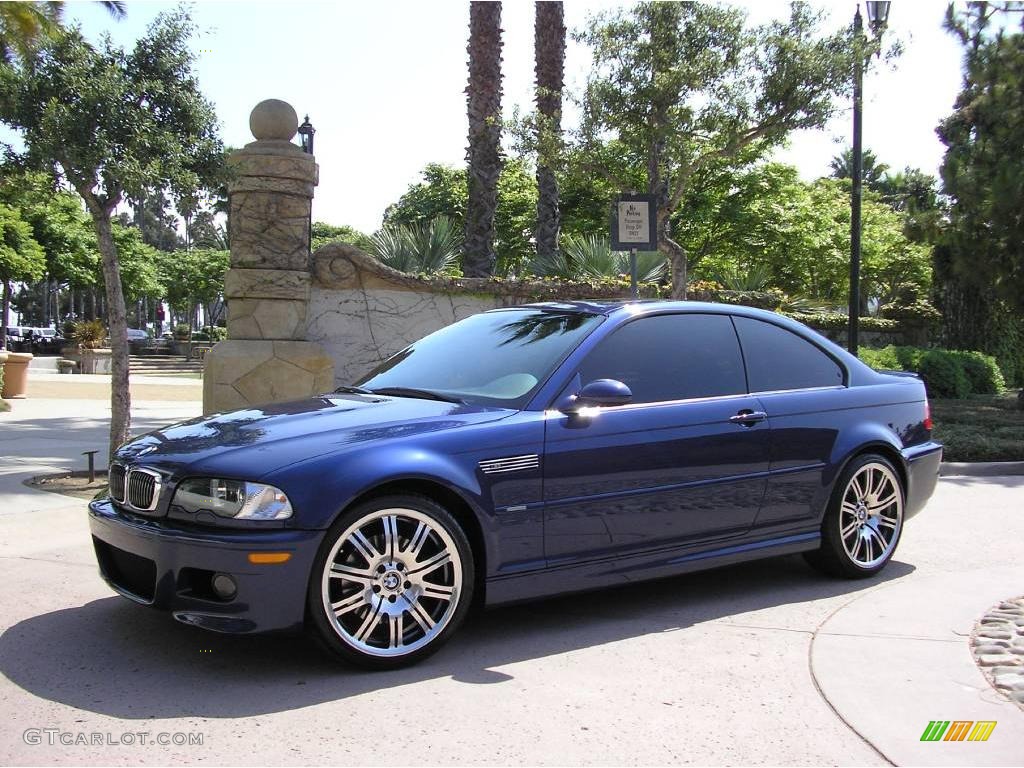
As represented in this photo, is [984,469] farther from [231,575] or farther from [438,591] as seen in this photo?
[231,575]

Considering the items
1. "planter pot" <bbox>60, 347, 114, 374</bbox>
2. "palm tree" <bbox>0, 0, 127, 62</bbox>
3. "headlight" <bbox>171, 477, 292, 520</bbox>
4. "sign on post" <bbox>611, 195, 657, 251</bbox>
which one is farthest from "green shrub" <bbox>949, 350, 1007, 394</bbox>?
"planter pot" <bbox>60, 347, 114, 374</bbox>

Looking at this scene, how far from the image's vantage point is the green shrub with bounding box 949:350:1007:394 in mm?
19766

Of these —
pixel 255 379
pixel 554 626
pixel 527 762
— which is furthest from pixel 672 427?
pixel 255 379

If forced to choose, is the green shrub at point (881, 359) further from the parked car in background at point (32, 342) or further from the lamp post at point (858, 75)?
the parked car in background at point (32, 342)

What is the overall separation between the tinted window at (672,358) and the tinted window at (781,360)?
3.6 inches

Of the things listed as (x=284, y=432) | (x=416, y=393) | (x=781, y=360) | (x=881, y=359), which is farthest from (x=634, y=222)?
(x=881, y=359)

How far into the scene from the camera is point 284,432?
4.33 m

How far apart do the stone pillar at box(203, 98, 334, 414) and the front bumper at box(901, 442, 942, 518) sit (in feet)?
21.4

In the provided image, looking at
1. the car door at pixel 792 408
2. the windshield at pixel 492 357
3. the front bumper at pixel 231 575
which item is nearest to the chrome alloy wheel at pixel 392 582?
the front bumper at pixel 231 575

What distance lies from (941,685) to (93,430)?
38.3 ft

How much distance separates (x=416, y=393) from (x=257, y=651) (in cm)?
145

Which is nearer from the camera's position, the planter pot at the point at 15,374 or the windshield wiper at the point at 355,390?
the windshield wiper at the point at 355,390

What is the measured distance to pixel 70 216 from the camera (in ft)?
156

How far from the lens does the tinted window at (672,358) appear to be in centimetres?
504
